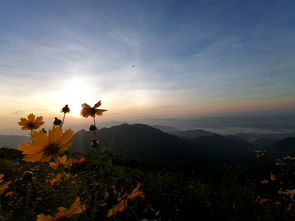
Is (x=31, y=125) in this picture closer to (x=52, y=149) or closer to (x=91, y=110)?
(x=91, y=110)

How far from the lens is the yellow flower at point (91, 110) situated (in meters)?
3.17

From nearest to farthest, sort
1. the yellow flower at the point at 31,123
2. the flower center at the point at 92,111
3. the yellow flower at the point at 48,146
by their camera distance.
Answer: the yellow flower at the point at 48,146 → the yellow flower at the point at 31,123 → the flower center at the point at 92,111

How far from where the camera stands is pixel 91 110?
3207mm

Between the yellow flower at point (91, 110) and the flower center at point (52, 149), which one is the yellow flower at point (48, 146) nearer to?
the flower center at point (52, 149)

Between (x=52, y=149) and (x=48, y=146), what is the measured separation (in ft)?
0.10

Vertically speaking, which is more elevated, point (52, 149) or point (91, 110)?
point (91, 110)

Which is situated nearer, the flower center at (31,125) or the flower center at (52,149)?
the flower center at (52,149)

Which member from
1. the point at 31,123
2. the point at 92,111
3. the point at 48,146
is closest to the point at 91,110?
the point at 92,111


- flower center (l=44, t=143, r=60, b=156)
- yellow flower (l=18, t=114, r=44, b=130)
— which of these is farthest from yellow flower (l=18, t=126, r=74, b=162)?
yellow flower (l=18, t=114, r=44, b=130)

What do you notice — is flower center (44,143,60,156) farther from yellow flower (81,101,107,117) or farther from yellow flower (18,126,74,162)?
yellow flower (81,101,107,117)

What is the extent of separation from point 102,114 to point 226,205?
3.28 m

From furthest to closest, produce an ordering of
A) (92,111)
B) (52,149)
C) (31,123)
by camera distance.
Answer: (92,111) < (31,123) < (52,149)

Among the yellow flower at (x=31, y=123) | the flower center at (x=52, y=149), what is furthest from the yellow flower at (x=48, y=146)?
the yellow flower at (x=31, y=123)

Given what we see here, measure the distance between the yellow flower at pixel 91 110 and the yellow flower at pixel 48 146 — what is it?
171cm
